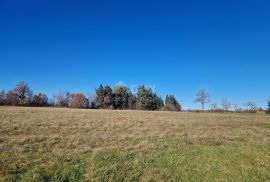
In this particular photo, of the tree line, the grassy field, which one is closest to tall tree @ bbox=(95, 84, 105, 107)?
the tree line

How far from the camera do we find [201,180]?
9219 mm

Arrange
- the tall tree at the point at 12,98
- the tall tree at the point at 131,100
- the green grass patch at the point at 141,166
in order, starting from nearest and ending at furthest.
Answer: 1. the green grass patch at the point at 141,166
2. the tall tree at the point at 12,98
3. the tall tree at the point at 131,100

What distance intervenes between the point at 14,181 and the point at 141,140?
28.9 ft

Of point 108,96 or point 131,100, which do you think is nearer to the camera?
point 108,96

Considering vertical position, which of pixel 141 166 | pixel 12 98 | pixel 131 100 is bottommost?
pixel 141 166

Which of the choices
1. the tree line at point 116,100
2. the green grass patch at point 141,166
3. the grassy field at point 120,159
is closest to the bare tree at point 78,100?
the tree line at point 116,100

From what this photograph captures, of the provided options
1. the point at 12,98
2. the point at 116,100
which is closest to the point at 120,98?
the point at 116,100

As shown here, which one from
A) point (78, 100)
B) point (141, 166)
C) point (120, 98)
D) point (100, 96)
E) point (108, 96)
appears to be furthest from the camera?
point (78, 100)

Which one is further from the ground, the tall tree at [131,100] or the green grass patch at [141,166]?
the tall tree at [131,100]

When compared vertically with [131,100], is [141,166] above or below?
below

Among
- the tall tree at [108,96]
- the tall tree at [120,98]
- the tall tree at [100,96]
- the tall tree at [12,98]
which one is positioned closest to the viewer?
the tall tree at [12,98]

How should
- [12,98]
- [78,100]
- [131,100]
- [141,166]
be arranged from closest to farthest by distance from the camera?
[141,166], [12,98], [78,100], [131,100]

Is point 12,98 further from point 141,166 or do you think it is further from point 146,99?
point 141,166

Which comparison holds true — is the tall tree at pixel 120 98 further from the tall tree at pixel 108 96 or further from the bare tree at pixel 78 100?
the bare tree at pixel 78 100
